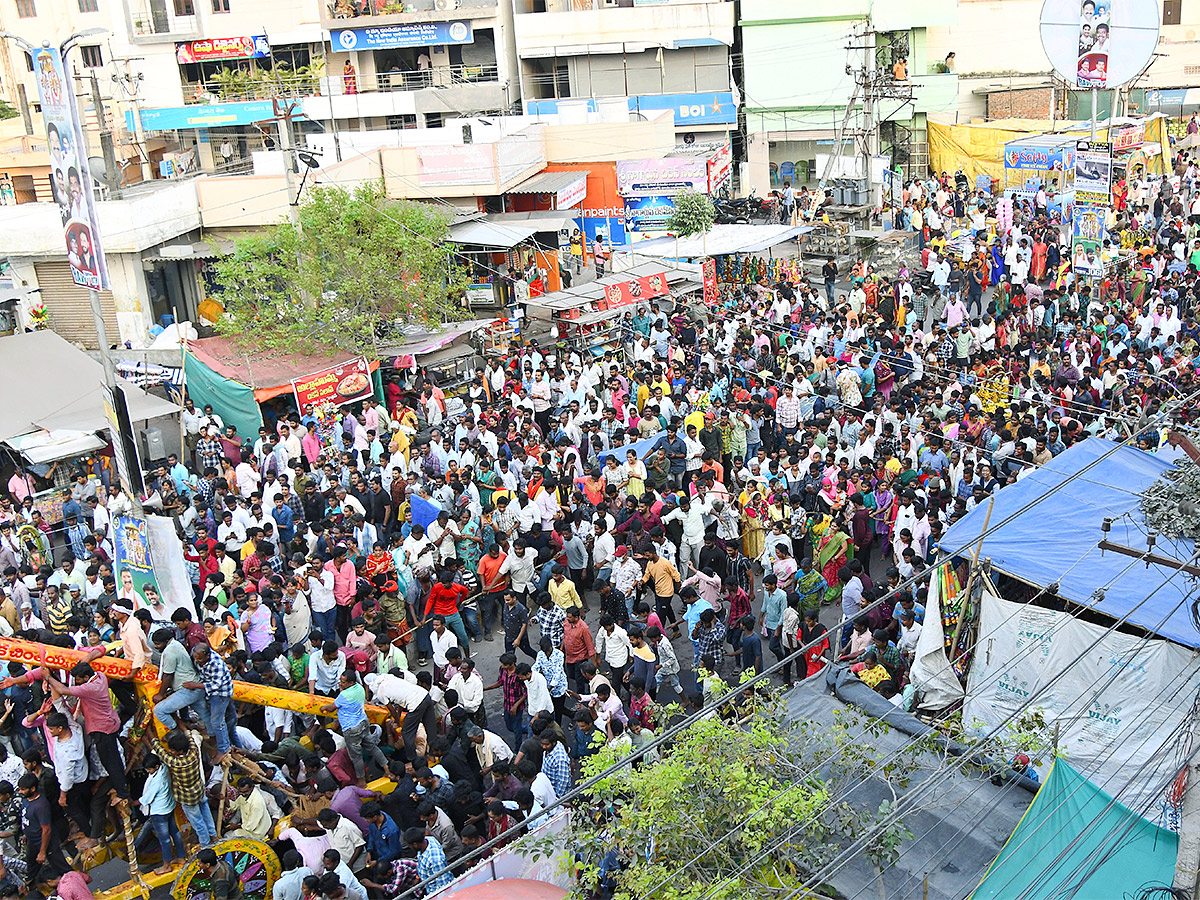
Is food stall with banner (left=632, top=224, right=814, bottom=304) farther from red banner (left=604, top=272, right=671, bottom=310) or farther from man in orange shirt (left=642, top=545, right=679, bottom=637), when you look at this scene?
man in orange shirt (left=642, top=545, right=679, bottom=637)

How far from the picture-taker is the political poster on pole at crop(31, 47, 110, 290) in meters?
9.98

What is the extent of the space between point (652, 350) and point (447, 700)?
9594mm

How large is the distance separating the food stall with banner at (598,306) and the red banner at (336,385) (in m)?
3.61

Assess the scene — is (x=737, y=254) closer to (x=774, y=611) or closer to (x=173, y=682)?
(x=774, y=611)

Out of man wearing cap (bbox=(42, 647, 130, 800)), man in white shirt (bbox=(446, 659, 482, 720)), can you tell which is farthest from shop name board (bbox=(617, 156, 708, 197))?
man wearing cap (bbox=(42, 647, 130, 800))

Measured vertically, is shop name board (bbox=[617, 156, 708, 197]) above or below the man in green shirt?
above

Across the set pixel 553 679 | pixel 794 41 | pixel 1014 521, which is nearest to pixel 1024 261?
pixel 1014 521

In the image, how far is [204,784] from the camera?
8008 millimetres

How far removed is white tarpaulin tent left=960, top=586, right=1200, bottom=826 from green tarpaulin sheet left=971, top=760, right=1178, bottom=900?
656 mm

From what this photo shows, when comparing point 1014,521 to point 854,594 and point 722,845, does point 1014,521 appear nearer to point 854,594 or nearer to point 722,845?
point 854,594

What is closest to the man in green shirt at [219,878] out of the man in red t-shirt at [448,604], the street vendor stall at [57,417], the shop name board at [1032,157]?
the man in red t-shirt at [448,604]

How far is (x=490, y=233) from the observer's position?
22.2m

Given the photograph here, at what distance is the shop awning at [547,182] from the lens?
81.9 feet

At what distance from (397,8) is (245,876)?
3310 centimetres
